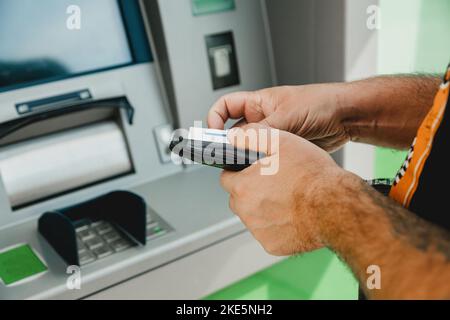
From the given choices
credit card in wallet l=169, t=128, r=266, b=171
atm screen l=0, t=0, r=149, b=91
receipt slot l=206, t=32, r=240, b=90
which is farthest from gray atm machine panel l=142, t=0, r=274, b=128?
credit card in wallet l=169, t=128, r=266, b=171

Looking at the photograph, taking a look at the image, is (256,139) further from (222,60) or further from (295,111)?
(222,60)

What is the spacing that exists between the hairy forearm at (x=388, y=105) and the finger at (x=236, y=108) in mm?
210

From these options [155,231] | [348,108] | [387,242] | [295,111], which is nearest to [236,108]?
[295,111]

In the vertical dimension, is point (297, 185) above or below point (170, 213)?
above

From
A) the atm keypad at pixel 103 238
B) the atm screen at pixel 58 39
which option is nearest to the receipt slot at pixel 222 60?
the atm screen at pixel 58 39

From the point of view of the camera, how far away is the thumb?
0.88 m

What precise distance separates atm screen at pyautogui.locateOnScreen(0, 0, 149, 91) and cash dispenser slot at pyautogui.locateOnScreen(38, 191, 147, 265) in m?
0.40

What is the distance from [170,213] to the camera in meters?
1.35

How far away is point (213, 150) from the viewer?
875 millimetres

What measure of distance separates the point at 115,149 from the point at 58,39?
1.19ft

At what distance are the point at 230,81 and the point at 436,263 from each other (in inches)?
44.7

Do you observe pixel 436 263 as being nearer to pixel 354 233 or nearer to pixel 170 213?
pixel 354 233
